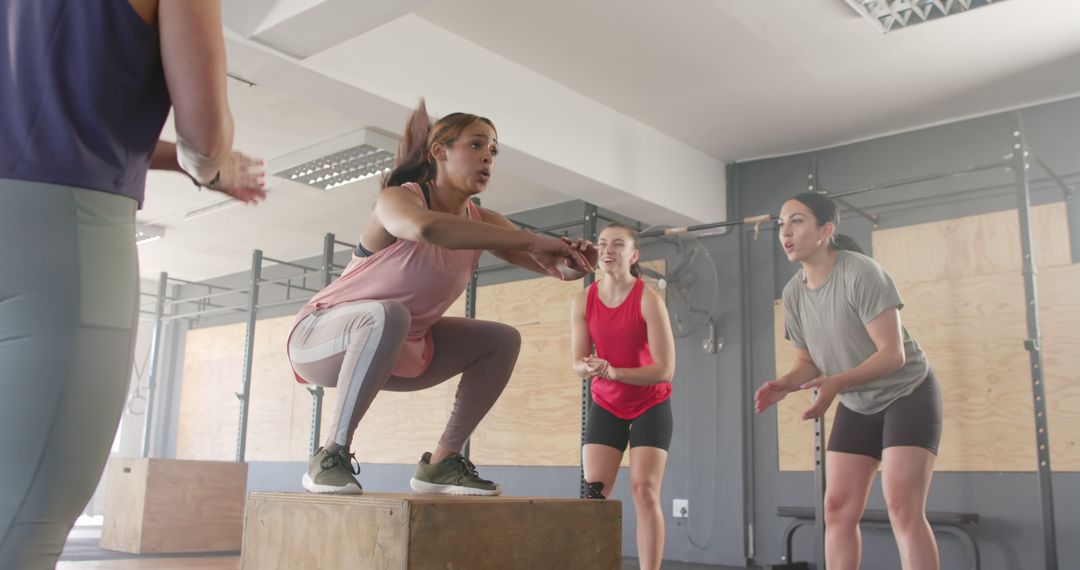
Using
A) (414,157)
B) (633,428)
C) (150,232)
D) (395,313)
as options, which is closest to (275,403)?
(150,232)

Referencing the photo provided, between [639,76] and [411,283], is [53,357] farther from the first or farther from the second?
[639,76]

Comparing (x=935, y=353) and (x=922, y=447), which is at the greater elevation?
(x=935, y=353)

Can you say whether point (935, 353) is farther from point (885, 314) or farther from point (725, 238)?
point (885, 314)

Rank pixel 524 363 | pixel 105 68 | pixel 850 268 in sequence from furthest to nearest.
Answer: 1. pixel 524 363
2. pixel 850 268
3. pixel 105 68

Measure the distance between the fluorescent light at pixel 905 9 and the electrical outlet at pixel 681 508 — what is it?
9.10 feet

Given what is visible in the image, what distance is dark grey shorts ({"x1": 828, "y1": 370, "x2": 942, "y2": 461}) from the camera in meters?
2.46


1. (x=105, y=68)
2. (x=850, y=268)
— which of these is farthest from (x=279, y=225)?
(x=105, y=68)

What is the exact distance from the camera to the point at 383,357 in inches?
66.8

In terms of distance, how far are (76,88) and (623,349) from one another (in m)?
2.50

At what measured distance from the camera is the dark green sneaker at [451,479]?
1870mm

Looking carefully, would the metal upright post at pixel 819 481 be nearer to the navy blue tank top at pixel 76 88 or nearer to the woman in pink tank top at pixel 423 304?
the woman in pink tank top at pixel 423 304

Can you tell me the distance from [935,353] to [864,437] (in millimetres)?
2099

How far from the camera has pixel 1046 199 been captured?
13.9ft

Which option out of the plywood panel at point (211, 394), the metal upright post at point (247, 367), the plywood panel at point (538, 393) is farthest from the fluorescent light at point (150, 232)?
the plywood panel at point (538, 393)
